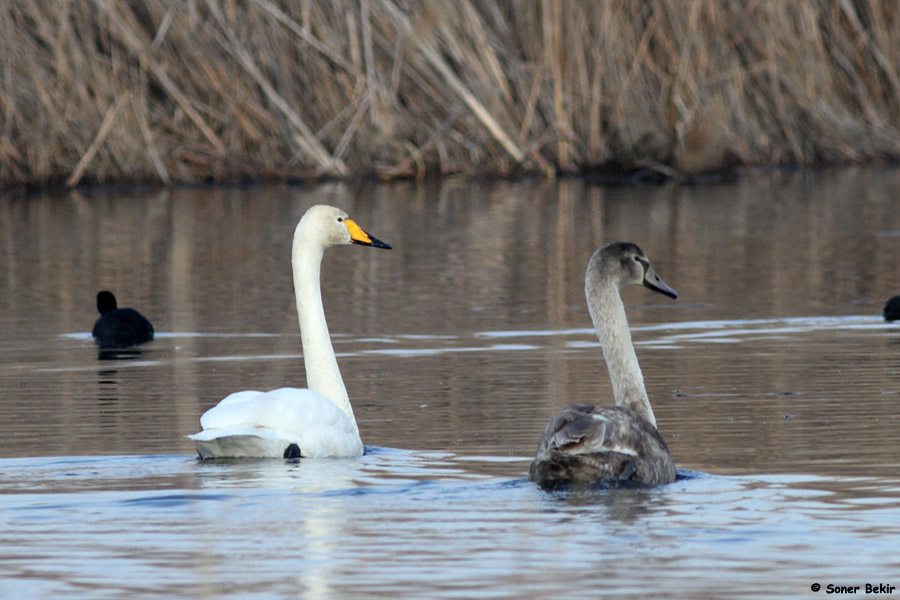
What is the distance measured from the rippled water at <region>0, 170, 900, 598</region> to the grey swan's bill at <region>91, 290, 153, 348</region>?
0.21 m

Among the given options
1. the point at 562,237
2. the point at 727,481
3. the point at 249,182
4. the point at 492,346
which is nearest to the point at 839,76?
the point at 249,182

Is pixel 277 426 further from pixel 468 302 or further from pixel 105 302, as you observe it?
pixel 468 302

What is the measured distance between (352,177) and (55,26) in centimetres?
456

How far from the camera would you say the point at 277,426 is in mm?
7703

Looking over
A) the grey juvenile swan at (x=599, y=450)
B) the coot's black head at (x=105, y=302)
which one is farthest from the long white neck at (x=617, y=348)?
the coot's black head at (x=105, y=302)

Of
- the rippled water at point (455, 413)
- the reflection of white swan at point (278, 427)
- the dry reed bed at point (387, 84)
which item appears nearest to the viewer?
the rippled water at point (455, 413)

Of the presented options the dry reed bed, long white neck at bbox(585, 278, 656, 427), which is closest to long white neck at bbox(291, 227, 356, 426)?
long white neck at bbox(585, 278, 656, 427)

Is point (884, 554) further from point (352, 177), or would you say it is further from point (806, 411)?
point (352, 177)

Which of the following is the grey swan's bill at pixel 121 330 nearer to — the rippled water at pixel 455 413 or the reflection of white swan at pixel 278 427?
the rippled water at pixel 455 413

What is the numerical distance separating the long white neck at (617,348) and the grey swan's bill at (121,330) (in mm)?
4803

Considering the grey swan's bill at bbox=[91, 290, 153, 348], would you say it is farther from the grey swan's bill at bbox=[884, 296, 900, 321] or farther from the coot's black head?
the grey swan's bill at bbox=[884, 296, 900, 321]

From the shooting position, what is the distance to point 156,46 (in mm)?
25484

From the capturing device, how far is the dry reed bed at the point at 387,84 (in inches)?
989

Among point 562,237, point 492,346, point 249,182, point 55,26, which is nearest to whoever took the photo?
point 492,346
